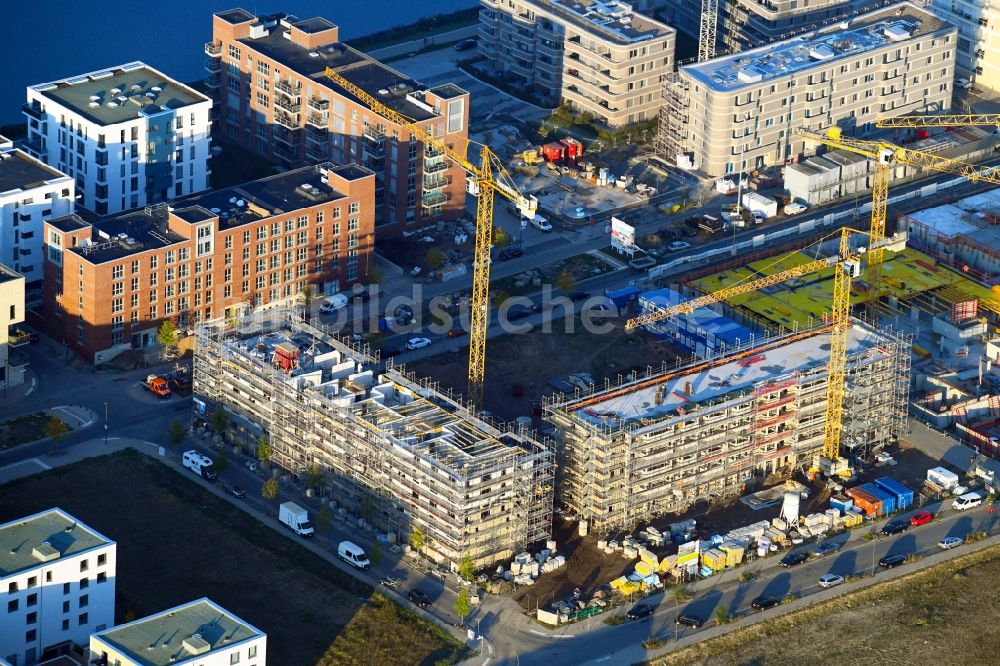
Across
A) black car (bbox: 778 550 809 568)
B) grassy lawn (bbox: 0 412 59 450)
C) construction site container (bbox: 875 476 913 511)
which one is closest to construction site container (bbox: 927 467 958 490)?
construction site container (bbox: 875 476 913 511)

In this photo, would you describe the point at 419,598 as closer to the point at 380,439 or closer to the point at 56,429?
the point at 380,439

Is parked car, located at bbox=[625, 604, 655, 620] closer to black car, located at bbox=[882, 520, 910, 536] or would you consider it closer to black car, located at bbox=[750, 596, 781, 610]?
black car, located at bbox=[750, 596, 781, 610]

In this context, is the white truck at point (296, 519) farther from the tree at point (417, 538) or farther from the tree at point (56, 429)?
the tree at point (56, 429)

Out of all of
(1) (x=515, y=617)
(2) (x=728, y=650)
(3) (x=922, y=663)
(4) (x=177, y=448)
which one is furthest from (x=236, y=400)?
(3) (x=922, y=663)

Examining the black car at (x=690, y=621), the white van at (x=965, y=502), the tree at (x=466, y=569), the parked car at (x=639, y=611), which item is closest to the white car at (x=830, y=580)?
the black car at (x=690, y=621)

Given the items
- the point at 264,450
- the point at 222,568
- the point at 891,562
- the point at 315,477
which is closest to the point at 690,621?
the point at 891,562

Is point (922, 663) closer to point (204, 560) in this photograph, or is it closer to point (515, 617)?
point (515, 617)
